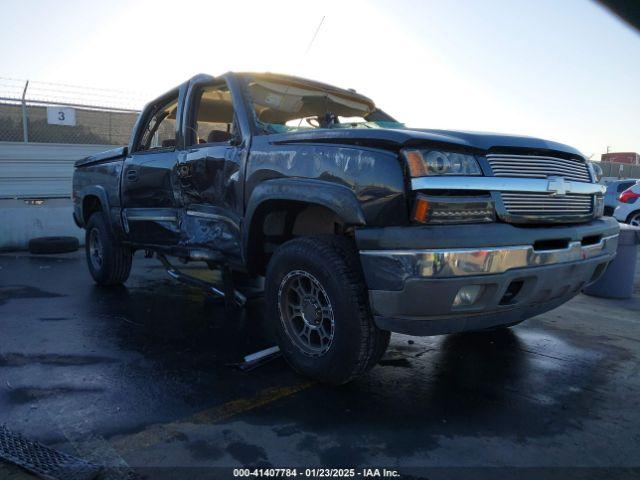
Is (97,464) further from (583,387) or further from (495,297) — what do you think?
(583,387)

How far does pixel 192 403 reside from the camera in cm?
300

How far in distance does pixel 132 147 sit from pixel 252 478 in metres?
4.06

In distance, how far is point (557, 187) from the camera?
10.1 ft

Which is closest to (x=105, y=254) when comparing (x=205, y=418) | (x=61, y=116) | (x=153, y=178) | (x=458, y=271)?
(x=153, y=178)

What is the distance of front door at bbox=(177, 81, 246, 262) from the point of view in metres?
3.81

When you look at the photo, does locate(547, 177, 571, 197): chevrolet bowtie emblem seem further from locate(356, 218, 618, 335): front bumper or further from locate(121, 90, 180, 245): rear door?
locate(121, 90, 180, 245): rear door

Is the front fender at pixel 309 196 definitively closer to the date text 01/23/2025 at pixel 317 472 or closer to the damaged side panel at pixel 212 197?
the damaged side panel at pixel 212 197

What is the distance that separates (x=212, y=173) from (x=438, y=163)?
1.90 meters

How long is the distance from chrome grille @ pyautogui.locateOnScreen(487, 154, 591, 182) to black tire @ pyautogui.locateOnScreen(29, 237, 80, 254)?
786cm

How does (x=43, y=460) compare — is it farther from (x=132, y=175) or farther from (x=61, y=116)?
(x=61, y=116)

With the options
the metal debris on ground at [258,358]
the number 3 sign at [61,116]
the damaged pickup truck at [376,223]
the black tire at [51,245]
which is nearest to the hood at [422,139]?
the damaged pickup truck at [376,223]

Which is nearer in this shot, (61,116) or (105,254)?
(105,254)

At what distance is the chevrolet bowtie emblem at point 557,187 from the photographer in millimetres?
3041

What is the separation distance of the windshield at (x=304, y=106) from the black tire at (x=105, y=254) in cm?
261
